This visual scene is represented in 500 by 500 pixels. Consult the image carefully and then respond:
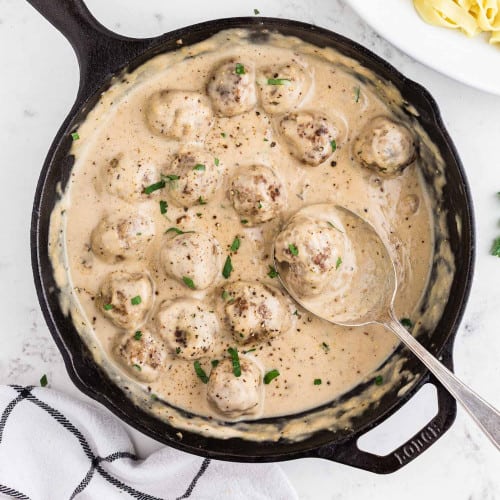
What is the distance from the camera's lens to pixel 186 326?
340 centimetres

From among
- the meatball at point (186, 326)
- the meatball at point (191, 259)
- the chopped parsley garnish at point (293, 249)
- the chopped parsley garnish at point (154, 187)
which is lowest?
the meatball at point (186, 326)

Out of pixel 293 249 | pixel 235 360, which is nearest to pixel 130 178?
pixel 293 249

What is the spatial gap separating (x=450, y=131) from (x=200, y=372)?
1.82 metres

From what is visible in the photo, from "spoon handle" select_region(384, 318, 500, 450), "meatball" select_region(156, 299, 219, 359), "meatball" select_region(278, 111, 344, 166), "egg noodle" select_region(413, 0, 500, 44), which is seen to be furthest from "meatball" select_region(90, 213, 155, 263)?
"egg noodle" select_region(413, 0, 500, 44)

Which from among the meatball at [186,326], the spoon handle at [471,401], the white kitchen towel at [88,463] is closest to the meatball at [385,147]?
the spoon handle at [471,401]

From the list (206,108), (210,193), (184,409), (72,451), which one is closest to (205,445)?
(184,409)

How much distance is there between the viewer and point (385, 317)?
11.3 ft

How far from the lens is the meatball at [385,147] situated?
3373 mm

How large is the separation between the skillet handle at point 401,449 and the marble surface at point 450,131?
17.1 inches

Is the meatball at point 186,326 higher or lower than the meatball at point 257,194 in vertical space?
lower

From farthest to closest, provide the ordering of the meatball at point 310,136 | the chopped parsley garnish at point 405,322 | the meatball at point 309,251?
the chopped parsley garnish at point 405,322 < the meatball at point 310,136 < the meatball at point 309,251

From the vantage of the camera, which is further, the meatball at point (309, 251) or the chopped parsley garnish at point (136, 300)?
the chopped parsley garnish at point (136, 300)

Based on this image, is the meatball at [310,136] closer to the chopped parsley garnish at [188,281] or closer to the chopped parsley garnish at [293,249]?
the chopped parsley garnish at [293,249]

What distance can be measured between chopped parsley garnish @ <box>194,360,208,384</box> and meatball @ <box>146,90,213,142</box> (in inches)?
44.7
